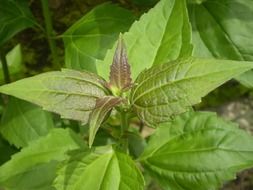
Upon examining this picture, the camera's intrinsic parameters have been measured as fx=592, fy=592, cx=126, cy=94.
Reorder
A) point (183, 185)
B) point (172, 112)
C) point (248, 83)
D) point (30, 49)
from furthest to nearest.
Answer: point (30, 49)
point (248, 83)
point (183, 185)
point (172, 112)

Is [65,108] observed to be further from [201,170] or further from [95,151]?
[201,170]

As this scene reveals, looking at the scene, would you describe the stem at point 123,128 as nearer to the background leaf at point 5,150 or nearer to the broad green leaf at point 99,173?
the broad green leaf at point 99,173

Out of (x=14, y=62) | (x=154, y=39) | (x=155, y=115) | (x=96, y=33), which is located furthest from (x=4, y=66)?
(x=155, y=115)

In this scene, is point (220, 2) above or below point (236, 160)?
above

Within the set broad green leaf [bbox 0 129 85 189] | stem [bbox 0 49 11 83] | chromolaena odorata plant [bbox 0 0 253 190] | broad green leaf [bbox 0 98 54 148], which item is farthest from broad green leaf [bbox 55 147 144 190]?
stem [bbox 0 49 11 83]

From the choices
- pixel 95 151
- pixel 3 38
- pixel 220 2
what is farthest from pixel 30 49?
pixel 95 151

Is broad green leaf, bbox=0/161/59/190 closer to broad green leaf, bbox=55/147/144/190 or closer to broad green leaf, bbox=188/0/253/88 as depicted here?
broad green leaf, bbox=55/147/144/190

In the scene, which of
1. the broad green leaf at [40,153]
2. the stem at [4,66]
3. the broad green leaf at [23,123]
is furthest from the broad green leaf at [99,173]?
the stem at [4,66]
